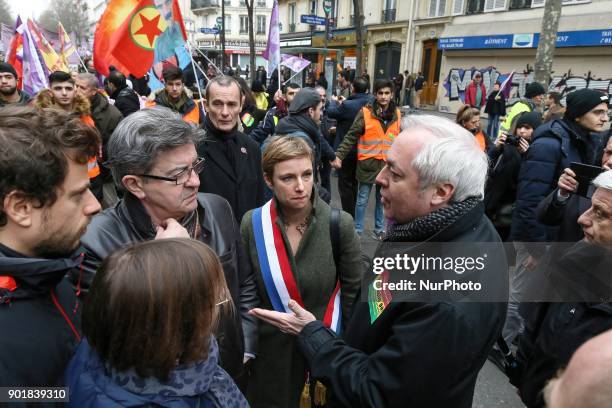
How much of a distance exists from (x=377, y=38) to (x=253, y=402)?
26.2m

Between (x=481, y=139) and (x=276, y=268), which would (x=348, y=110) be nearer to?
(x=481, y=139)

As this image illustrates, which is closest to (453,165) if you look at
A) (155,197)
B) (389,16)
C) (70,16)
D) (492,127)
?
(155,197)

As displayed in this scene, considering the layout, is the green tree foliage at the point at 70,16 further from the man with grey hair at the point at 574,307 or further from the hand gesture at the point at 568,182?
the man with grey hair at the point at 574,307

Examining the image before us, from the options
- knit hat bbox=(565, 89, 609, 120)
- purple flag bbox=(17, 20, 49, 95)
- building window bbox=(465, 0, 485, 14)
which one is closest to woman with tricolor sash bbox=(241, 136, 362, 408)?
knit hat bbox=(565, 89, 609, 120)

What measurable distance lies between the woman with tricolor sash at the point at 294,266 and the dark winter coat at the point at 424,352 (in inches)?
27.1

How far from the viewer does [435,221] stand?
136cm

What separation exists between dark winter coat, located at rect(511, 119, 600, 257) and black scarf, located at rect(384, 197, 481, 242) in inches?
88.1

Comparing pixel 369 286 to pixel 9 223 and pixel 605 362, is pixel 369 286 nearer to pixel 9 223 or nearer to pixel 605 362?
pixel 605 362

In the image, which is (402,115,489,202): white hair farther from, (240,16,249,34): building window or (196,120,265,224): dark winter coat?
(240,16,249,34): building window

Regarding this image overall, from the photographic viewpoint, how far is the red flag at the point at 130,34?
4.41 meters

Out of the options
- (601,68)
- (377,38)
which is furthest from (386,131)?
(377,38)

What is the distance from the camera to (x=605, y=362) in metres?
0.68

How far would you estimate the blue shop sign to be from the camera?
13984mm

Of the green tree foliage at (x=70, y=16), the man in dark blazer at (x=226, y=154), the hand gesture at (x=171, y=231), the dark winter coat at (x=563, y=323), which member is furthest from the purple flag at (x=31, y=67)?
the green tree foliage at (x=70, y=16)
